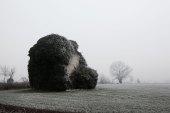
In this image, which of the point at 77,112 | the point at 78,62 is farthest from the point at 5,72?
the point at 77,112

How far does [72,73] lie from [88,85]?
2.03 meters

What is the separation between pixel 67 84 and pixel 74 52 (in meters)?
4.67

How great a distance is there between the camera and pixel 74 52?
31031 millimetres

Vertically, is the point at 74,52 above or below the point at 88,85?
above

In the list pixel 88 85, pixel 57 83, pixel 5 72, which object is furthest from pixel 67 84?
pixel 5 72

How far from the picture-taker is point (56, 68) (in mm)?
27484

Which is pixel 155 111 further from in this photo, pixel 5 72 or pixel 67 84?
pixel 5 72

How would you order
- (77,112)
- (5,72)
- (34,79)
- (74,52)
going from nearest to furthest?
(77,112) → (34,79) → (74,52) → (5,72)

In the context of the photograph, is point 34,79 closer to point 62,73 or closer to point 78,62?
point 62,73

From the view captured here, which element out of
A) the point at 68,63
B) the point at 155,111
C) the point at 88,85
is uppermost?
the point at 68,63

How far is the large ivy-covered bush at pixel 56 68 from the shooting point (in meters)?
27.4

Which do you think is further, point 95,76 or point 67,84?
point 95,76

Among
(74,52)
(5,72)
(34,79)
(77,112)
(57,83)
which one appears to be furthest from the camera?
(5,72)

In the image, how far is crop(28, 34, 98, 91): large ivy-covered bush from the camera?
27.4 metres
